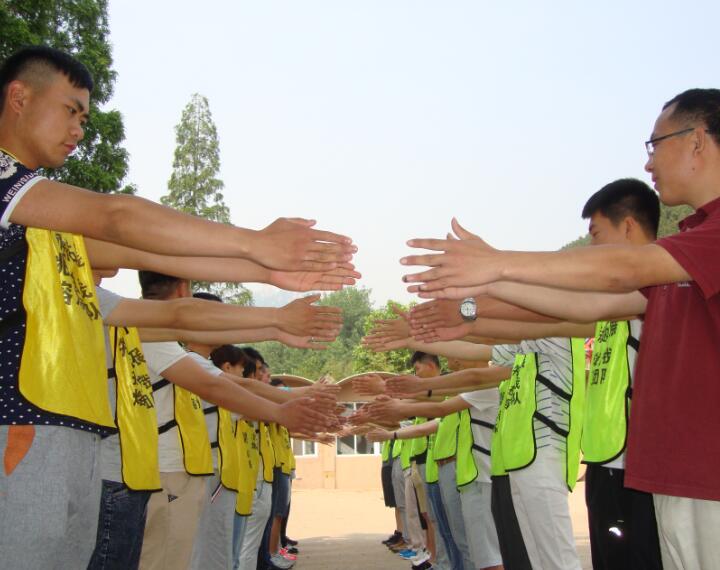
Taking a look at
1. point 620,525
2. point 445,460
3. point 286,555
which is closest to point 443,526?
point 445,460

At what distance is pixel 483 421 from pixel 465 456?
15.7 inches

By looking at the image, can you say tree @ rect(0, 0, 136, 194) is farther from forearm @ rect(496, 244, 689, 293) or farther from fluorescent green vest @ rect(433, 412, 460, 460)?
forearm @ rect(496, 244, 689, 293)

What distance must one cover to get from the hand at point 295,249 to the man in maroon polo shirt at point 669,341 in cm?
31

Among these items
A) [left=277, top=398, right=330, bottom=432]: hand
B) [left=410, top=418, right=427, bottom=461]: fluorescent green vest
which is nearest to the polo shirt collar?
[left=277, top=398, right=330, bottom=432]: hand

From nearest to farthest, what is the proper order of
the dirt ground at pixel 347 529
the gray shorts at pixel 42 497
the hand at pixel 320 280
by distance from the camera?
the gray shorts at pixel 42 497
the hand at pixel 320 280
the dirt ground at pixel 347 529

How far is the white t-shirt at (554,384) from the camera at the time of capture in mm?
6035

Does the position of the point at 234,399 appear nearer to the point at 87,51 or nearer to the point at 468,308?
the point at 468,308

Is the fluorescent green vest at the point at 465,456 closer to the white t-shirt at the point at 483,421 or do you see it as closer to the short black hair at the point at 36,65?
the white t-shirt at the point at 483,421

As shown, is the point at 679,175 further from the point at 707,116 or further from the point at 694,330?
the point at 694,330

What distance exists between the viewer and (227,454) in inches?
304

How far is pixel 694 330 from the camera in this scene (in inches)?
131

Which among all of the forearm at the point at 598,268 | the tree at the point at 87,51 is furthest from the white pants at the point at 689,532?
the tree at the point at 87,51

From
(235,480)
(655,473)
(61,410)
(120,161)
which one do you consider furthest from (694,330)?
(120,161)

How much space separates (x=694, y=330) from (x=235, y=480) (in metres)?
5.44
